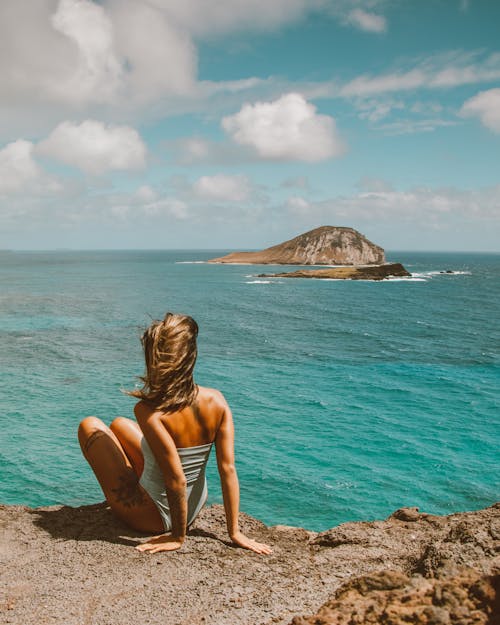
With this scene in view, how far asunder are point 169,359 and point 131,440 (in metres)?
1.62

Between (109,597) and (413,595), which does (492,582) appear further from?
(109,597)

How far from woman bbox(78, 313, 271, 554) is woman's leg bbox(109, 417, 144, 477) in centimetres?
1

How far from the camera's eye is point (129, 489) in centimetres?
562

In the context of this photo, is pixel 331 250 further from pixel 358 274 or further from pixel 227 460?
pixel 227 460

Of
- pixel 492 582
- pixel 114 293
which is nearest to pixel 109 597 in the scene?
pixel 492 582

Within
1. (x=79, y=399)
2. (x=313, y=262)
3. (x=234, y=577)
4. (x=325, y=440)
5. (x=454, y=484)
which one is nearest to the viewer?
(x=234, y=577)

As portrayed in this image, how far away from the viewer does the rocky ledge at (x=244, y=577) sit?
10.9ft

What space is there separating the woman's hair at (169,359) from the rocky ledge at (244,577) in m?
1.86

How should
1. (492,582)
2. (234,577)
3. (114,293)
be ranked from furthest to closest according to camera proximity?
1. (114,293)
2. (234,577)
3. (492,582)

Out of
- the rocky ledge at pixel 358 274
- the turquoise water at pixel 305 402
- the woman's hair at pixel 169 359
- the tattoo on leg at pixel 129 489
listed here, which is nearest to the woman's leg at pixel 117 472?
the tattoo on leg at pixel 129 489

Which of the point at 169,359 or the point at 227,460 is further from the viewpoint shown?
the point at 227,460

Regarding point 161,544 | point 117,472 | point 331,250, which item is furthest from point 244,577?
point 331,250

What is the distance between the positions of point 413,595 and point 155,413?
110 inches

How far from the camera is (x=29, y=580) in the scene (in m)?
4.93
